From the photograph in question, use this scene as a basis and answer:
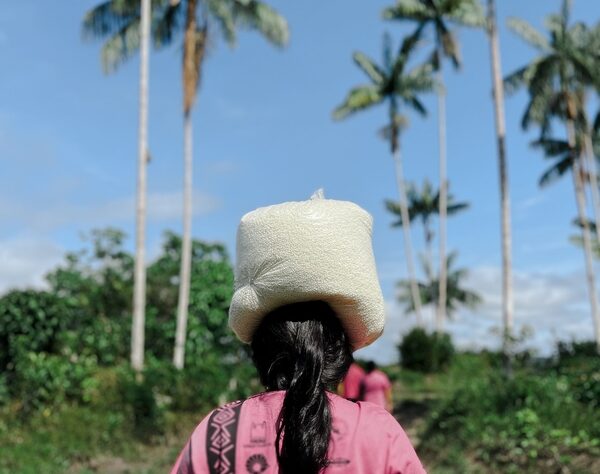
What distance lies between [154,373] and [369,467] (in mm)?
13516

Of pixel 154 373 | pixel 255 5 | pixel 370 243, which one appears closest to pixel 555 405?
pixel 154 373

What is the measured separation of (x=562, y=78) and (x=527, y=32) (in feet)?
12.8

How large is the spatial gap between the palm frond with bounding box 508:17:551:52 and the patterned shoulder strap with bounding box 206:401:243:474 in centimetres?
2481

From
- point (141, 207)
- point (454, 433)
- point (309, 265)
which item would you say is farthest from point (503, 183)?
point (309, 265)

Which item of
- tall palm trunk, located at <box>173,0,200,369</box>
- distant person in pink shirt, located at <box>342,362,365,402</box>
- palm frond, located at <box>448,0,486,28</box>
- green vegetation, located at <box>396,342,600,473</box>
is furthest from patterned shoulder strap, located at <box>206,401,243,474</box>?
palm frond, located at <box>448,0,486,28</box>

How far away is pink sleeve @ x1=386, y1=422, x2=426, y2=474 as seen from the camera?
5.14 ft

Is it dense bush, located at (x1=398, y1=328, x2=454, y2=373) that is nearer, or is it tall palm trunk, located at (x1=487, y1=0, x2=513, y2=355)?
tall palm trunk, located at (x1=487, y1=0, x2=513, y2=355)

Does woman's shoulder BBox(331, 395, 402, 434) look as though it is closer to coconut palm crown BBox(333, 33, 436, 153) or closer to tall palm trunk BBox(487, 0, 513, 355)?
tall palm trunk BBox(487, 0, 513, 355)

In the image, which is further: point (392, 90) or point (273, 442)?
point (392, 90)

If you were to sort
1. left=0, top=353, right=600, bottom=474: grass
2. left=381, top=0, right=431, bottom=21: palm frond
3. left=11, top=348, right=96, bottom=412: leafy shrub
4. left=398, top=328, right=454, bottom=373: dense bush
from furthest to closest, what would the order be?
left=381, top=0, right=431, bottom=21: palm frond → left=398, top=328, right=454, bottom=373: dense bush → left=11, top=348, right=96, bottom=412: leafy shrub → left=0, top=353, right=600, bottom=474: grass

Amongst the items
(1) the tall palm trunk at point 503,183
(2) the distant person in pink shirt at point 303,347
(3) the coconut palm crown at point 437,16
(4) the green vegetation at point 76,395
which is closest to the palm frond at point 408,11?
(3) the coconut palm crown at point 437,16

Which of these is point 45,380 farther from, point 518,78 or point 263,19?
A: point 518,78

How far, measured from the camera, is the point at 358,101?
31484mm

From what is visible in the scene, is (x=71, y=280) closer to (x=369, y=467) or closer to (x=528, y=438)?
(x=528, y=438)
